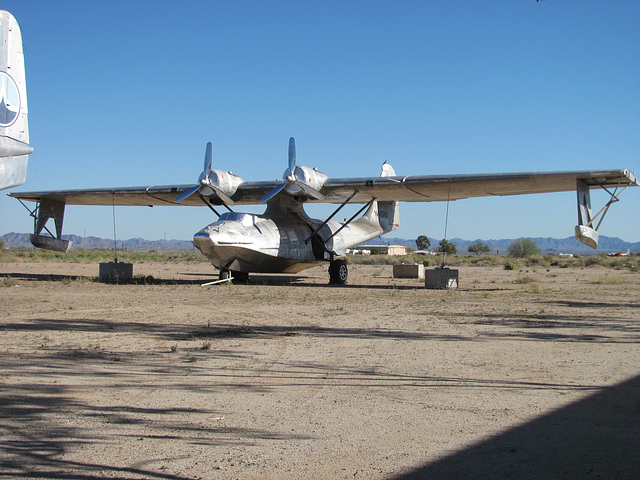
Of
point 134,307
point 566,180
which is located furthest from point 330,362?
point 566,180

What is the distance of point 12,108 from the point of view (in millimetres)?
6988

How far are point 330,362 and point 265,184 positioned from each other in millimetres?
15062

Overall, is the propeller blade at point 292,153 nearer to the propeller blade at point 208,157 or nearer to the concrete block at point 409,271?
the propeller blade at point 208,157

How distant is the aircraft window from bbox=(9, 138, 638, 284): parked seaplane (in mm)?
35

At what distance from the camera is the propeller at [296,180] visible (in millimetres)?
19656

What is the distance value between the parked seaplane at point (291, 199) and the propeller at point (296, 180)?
4 centimetres

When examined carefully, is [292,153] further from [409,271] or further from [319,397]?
[319,397]

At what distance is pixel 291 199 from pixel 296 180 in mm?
2640

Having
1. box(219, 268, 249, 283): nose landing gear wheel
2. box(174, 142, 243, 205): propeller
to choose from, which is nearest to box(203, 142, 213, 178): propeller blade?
box(174, 142, 243, 205): propeller

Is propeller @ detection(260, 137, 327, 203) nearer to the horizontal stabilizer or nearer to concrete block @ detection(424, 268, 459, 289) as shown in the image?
concrete block @ detection(424, 268, 459, 289)

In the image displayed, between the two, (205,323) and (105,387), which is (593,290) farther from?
(105,387)

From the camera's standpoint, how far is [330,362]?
6980 millimetres

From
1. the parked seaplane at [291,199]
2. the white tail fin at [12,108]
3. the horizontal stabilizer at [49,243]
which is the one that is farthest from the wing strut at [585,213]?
the horizontal stabilizer at [49,243]

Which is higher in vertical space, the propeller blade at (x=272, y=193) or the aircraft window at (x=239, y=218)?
the propeller blade at (x=272, y=193)
